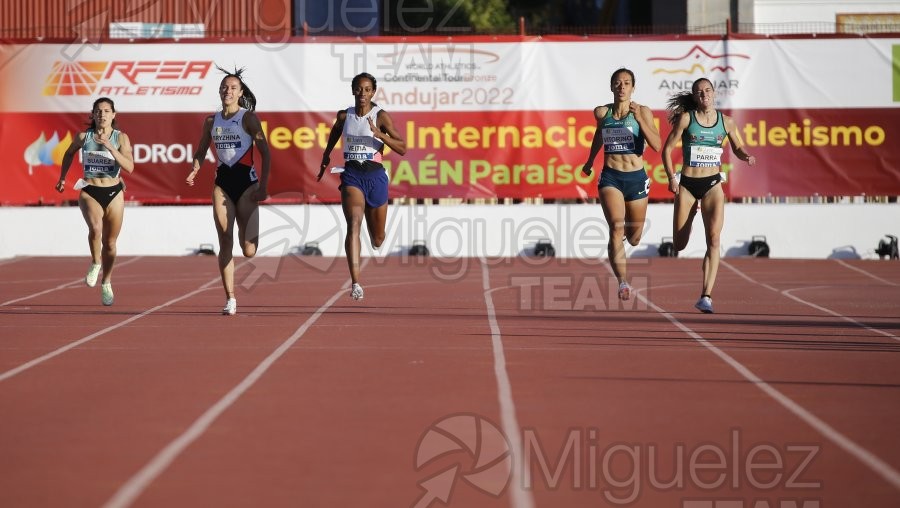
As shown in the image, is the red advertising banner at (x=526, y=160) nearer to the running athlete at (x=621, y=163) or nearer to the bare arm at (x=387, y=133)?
the running athlete at (x=621, y=163)

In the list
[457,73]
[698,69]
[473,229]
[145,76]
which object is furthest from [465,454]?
[145,76]

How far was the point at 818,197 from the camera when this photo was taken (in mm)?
23938

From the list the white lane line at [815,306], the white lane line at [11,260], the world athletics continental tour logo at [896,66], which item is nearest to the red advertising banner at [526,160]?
the world athletics continental tour logo at [896,66]

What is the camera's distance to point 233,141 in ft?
45.0

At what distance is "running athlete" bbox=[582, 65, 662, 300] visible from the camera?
14.4m

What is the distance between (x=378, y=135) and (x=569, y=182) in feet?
33.0

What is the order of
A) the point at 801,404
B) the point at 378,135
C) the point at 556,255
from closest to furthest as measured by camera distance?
the point at 801,404
the point at 378,135
the point at 556,255

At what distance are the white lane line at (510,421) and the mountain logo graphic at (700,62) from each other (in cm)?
1097

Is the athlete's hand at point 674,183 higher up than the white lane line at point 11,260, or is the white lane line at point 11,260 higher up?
the athlete's hand at point 674,183

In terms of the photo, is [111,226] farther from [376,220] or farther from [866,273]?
[866,273]

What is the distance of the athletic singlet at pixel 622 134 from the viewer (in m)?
14.4

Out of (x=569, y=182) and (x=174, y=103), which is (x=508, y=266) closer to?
(x=569, y=182)

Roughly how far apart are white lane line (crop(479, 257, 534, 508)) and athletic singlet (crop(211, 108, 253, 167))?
275 centimetres

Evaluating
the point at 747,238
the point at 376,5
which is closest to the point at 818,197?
the point at 747,238
